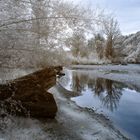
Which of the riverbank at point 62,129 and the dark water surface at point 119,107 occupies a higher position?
the riverbank at point 62,129

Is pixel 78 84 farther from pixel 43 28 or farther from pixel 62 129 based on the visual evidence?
pixel 43 28

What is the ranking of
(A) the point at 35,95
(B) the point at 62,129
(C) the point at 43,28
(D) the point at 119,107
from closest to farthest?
(C) the point at 43,28 < (B) the point at 62,129 < (A) the point at 35,95 < (D) the point at 119,107

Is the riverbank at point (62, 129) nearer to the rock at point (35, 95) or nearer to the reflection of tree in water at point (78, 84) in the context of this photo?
the rock at point (35, 95)

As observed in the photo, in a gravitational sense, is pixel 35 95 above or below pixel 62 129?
above

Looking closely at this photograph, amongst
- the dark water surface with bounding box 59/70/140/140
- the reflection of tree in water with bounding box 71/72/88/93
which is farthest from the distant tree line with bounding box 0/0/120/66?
the reflection of tree in water with bounding box 71/72/88/93

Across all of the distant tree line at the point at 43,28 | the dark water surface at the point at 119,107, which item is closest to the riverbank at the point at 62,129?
the dark water surface at the point at 119,107

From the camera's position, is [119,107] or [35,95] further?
[119,107]

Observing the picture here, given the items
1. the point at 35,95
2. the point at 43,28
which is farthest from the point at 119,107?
the point at 43,28

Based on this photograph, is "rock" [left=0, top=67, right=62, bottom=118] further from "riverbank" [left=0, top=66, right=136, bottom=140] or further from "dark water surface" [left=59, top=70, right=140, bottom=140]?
"dark water surface" [left=59, top=70, right=140, bottom=140]

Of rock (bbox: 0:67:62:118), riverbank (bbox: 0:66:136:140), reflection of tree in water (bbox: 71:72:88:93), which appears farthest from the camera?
reflection of tree in water (bbox: 71:72:88:93)

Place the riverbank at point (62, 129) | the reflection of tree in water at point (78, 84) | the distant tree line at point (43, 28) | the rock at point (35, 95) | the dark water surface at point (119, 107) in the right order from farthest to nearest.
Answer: the reflection of tree in water at point (78, 84)
the dark water surface at point (119, 107)
the rock at point (35, 95)
the riverbank at point (62, 129)
the distant tree line at point (43, 28)

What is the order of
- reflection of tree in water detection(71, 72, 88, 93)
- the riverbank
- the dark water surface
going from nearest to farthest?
the riverbank, the dark water surface, reflection of tree in water detection(71, 72, 88, 93)

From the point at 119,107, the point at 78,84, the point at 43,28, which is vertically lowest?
the point at 78,84

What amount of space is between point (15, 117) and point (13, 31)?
273cm
